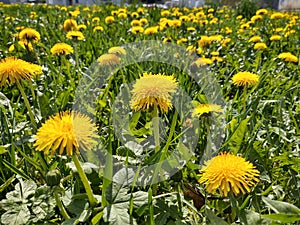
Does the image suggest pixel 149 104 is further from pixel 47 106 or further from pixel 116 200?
pixel 47 106

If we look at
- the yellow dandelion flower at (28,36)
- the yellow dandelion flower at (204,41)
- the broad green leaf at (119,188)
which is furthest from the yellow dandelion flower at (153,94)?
the yellow dandelion flower at (204,41)

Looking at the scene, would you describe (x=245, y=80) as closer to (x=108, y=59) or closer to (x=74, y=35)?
(x=108, y=59)

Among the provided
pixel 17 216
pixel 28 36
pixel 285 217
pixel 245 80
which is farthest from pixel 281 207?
pixel 28 36

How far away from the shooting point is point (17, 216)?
1.94ft

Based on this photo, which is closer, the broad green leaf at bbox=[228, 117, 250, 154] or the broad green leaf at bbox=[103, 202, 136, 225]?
the broad green leaf at bbox=[103, 202, 136, 225]

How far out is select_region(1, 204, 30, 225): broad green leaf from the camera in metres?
0.58

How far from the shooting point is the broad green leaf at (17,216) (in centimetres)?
58

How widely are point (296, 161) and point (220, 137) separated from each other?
0.78ft

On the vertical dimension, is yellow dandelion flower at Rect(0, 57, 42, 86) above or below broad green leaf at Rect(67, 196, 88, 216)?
above

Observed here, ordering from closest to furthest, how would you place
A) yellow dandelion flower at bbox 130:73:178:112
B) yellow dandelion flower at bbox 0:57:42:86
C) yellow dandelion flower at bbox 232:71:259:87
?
1. yellow dandelion flower at bbox 130:73:178:112
2. yellow dandelion flower at bbox 0:57:42:86
3. yellow dandelion flower at bbox 232:71:259:87

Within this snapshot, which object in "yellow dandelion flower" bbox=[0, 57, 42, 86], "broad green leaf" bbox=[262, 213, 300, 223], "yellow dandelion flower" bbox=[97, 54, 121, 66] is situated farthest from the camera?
"yellow dandelion flower" bbox=[97, 54, 121, 66]

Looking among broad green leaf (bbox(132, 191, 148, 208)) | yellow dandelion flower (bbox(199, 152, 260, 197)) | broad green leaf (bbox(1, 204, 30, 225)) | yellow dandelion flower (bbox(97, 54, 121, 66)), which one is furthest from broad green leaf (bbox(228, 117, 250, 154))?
yellow dandelion flower (bbox(97, 54, 121, 66))

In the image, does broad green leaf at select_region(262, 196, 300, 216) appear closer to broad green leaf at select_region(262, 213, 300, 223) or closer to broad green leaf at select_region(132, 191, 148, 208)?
broad green leaf at select_region(262, 213, 300, 223)

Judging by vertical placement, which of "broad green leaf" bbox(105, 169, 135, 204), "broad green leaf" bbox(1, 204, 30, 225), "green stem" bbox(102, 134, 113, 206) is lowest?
"broad green leaf" bbox(1, 204, 30, 225)
